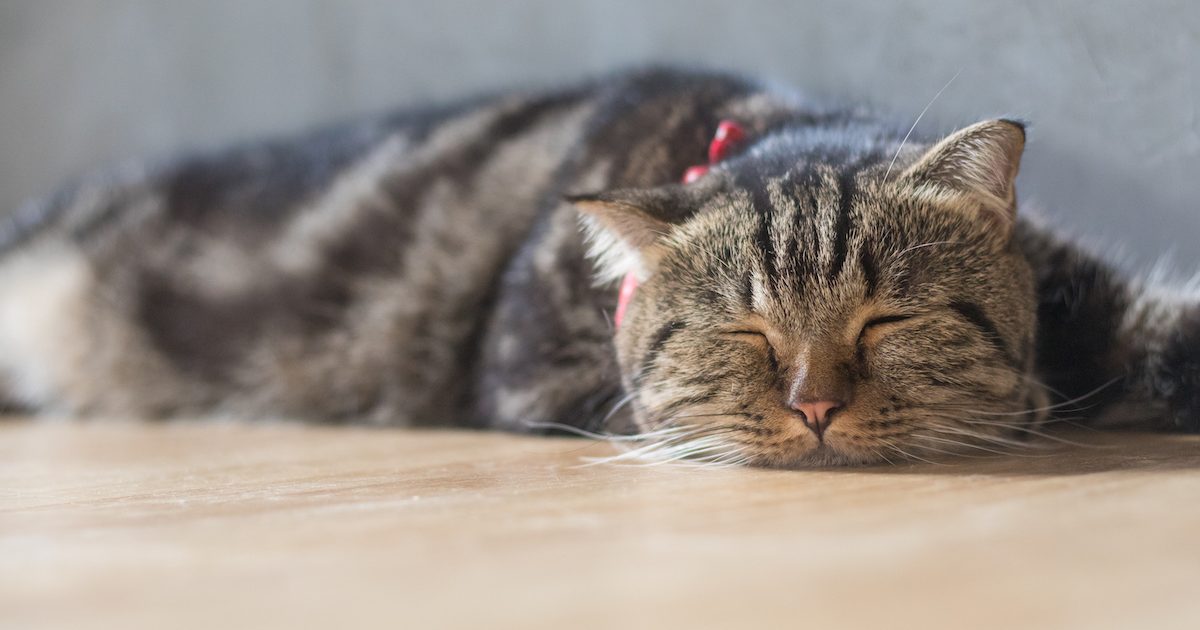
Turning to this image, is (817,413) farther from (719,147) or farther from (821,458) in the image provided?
(719,147)

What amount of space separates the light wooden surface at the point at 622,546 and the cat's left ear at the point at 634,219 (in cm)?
25

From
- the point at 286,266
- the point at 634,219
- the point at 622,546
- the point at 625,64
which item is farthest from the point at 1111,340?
the point at 286,266

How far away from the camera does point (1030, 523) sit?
2.43 ft

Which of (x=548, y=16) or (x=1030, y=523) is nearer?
(x=1030, y=523)

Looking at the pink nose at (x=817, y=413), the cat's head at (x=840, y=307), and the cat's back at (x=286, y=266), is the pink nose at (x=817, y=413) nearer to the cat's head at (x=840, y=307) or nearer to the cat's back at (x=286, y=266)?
the cat's head at (x=840, y=307)

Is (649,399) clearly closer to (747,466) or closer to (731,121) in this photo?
(747,466)

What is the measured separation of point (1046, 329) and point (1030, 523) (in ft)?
2.03

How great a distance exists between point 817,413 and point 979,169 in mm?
311

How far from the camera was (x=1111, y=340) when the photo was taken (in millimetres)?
1239

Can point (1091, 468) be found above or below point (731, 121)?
below

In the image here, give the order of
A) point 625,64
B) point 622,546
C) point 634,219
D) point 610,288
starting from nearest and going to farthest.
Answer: point 622,546 → point 634,219 → point 610,288 → point 625,64

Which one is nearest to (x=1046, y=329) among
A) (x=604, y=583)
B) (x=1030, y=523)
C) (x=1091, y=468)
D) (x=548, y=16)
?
(x=1091, y=468)

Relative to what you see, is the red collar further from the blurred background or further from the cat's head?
the blurred background

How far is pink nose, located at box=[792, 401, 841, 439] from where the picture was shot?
3.27 ft
